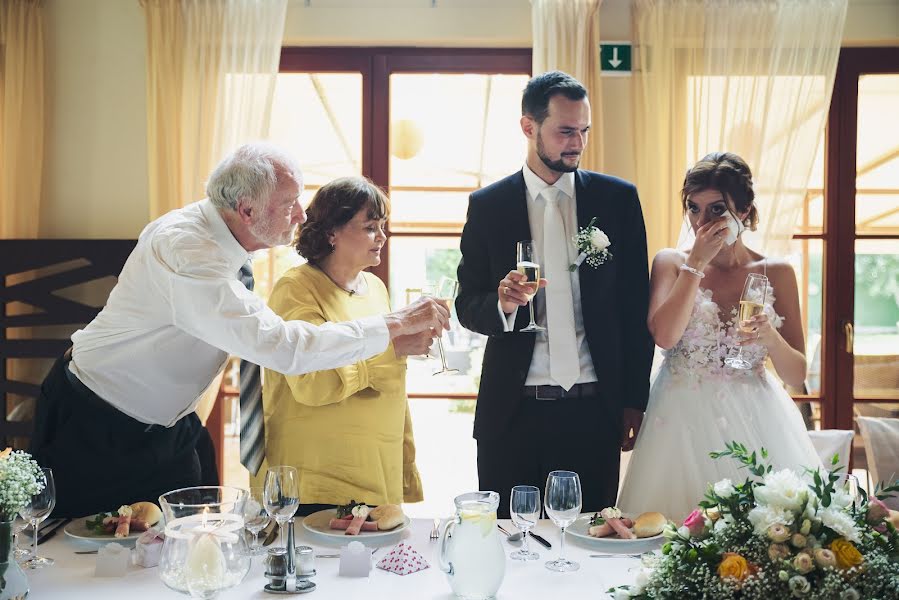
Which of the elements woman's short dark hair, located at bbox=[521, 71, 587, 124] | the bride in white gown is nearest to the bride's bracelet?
the bride in white gown

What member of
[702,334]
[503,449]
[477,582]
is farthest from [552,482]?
[702,334]

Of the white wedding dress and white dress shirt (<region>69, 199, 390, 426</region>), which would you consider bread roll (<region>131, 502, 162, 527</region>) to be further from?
the white wedding dress

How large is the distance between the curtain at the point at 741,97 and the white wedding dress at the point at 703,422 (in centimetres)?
130

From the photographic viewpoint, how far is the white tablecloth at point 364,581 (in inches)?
66.3

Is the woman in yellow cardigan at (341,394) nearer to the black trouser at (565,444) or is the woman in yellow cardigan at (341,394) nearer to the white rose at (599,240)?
the black trouser at (565,444)

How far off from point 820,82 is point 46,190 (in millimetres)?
3641

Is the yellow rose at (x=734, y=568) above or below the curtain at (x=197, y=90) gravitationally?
below

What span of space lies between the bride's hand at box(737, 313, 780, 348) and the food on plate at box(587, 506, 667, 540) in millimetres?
748

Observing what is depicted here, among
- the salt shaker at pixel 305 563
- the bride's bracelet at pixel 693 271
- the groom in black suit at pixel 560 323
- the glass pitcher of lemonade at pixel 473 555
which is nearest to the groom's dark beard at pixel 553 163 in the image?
the groom in black suit at pixel 560 323

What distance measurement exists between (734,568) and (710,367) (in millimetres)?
1386

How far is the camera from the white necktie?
102 inches

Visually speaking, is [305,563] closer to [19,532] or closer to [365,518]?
[365,518]

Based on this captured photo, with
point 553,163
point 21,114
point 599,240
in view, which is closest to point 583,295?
point 599,240

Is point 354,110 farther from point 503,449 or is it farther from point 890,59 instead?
point 890,59
